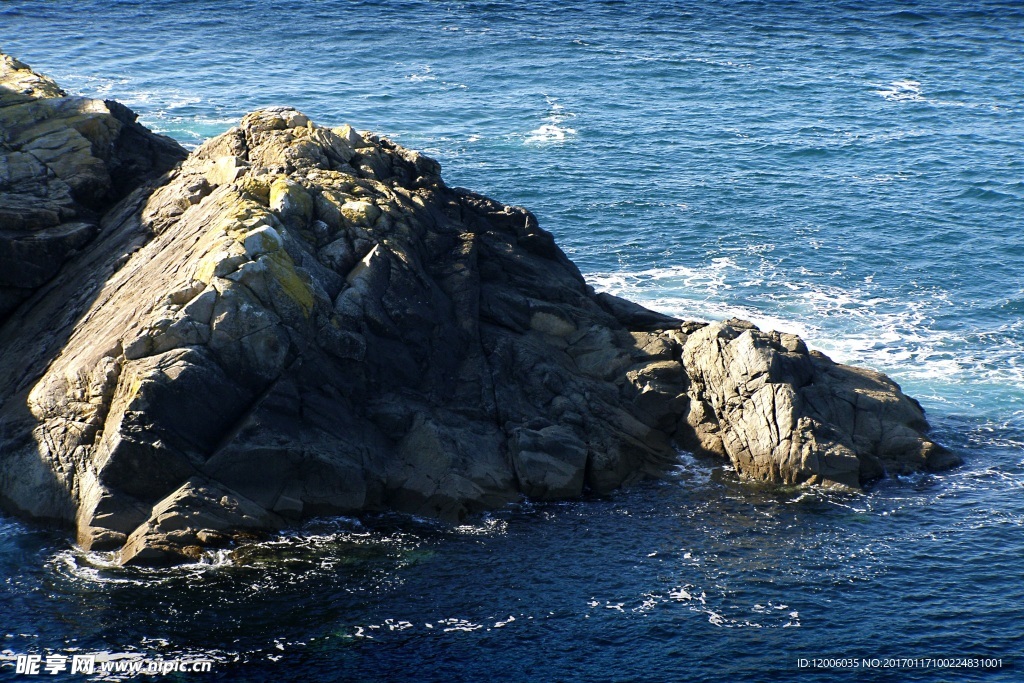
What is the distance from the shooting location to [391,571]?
4494 centimetres

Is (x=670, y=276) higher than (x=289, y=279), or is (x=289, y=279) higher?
(x=289, y=279)

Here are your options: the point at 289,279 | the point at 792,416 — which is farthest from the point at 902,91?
the point at 289,279

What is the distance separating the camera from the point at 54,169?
194 feet

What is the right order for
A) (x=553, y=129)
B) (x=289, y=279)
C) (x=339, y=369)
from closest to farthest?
(x=289, y=279), (x=339, y=369), (x=553, y=129)

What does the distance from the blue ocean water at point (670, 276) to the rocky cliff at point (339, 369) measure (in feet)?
6.62

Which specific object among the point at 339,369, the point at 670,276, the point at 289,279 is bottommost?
the point at 670,276

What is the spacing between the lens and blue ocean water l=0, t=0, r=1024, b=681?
41.5 m

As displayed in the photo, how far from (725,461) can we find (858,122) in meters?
56.9

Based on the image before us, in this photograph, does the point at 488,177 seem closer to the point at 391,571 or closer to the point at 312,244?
the point at 312,244

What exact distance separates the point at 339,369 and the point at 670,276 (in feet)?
105

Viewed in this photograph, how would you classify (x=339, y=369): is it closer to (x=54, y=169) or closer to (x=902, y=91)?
(x=54, y=169)

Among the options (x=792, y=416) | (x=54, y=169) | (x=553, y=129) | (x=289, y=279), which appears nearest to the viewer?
(x=289, y=279)

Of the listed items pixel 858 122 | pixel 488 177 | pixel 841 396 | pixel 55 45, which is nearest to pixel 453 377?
pixel 841 396

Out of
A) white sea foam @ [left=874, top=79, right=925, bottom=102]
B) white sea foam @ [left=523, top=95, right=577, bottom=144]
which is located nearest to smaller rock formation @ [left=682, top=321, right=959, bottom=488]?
white sea foam @ [left=523, top=95, right=577, bottom=144]
